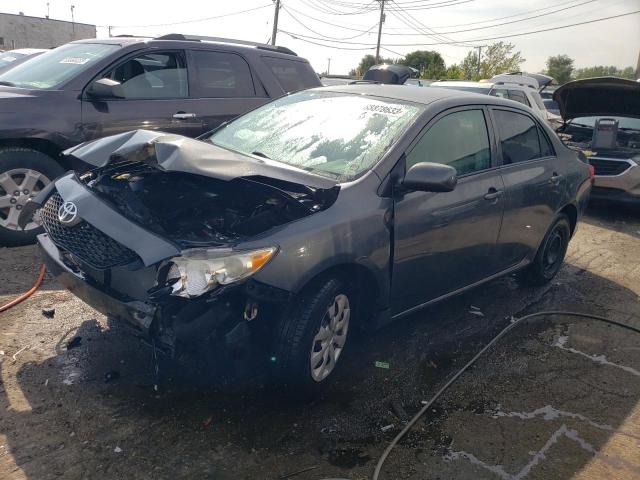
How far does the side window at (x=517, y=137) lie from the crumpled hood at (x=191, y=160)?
6.02ft

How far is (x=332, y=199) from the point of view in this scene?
3090 millimetres

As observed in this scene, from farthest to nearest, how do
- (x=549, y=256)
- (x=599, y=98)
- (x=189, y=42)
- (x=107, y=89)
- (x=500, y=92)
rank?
(x=500, y=92)
(x=599, y=98)
(x=189, y=42)
(x=549, y=256)
(x=107, y=89)

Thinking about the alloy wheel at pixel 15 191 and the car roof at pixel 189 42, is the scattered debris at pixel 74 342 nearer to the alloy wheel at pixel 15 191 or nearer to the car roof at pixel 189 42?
the alloy wheel at pixel 15 191

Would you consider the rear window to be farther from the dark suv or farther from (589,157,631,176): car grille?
(589,157,631,176): car grille

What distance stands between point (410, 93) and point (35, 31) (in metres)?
68.1

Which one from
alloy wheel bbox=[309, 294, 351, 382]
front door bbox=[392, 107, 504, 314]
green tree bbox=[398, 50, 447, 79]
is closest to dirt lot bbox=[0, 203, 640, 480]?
alloy wheel bbox=[309, 294, 351, 382]

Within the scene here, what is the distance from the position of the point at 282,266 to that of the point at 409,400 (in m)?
1.22

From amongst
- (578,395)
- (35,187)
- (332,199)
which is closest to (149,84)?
(35,187)

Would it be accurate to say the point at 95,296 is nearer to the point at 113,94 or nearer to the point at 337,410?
the point at 337,410

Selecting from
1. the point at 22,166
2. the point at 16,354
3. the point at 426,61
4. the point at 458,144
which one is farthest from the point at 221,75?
the point at 426,61

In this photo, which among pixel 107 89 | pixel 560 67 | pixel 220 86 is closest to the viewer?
pixel 107 89

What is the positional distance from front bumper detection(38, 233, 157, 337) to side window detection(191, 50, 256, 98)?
123 inches

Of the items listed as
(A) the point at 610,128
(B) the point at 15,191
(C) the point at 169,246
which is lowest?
(B) the point at 15,191

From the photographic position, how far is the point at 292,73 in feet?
22.6
